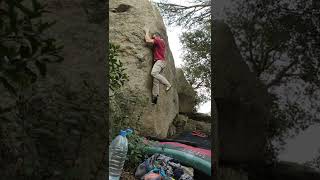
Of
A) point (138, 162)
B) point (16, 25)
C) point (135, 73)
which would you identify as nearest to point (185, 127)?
point (135, 73)

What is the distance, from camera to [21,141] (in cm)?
150

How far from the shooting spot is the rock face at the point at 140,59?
22.4ft

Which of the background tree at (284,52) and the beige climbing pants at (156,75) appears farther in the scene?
the beige climbing pants at (156,75)

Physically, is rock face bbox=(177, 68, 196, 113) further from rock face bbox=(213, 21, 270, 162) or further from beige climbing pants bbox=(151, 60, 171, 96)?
rock face bbox=(213, 21, 270, 162)

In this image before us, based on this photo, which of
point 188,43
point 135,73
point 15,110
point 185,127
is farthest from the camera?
point 188,43

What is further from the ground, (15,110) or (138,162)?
(15,110)

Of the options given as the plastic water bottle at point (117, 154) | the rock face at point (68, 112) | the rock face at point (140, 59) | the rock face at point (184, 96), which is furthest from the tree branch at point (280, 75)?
the rock face at point (184, 96)

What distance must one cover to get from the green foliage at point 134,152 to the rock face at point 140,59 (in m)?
1.18

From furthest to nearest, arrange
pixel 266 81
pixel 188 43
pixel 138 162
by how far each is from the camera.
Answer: pixel 188 43, pixel 138 162, pixel 266 81

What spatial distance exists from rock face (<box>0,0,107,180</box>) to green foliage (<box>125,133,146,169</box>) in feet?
10.4

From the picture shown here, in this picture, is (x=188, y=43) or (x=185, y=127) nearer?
(x=185, y=127)

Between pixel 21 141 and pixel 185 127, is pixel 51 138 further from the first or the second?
pixel 185 127

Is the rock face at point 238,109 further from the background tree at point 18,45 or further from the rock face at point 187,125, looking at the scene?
the rock face at point 187,125

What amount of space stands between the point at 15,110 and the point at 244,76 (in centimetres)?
92
